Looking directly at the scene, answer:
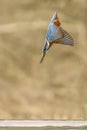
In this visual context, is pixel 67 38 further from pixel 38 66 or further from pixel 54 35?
pixel 38 66

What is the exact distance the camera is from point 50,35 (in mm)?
2420

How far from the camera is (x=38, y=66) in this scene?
2.43m

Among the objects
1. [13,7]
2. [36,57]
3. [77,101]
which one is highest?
[13,7]

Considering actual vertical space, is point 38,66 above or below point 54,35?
below

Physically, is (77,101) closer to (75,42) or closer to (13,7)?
(75,42)

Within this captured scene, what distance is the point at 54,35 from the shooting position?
7.97ft

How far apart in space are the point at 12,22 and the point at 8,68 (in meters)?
0.19

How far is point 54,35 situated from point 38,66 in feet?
0.47

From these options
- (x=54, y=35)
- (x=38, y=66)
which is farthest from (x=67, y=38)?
(x=38, y=66)

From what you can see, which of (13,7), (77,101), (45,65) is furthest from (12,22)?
(77,101)

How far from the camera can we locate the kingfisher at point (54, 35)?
2.42 m

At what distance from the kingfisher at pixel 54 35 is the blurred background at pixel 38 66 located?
2 centimetres

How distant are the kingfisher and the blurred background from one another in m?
0.02

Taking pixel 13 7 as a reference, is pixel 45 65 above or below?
below
